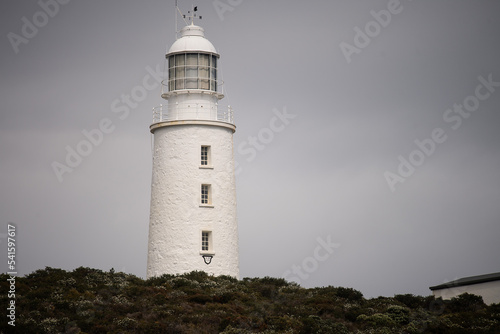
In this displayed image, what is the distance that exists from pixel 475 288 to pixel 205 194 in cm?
1199

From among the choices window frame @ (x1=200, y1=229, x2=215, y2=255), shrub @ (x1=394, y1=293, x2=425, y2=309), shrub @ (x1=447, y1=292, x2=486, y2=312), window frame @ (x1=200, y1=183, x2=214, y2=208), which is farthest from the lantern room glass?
shrub @ (x1=447, y1=292, x2=486, y2=312)

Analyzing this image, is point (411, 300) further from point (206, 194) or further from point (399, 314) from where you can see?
point (206, 194)

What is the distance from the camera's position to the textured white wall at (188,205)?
3722 centimetres

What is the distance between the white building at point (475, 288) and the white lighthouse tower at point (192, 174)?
903cm

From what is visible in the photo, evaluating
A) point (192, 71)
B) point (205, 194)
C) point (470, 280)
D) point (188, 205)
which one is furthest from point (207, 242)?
point (470, 280)

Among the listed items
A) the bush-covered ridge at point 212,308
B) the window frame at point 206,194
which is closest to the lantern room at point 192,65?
the window frame at point 206,194

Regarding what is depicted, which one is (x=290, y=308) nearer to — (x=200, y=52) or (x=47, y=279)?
(x=47, y=279)

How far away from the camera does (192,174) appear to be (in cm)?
3766

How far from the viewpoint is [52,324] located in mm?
28781

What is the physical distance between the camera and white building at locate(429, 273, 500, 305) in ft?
109

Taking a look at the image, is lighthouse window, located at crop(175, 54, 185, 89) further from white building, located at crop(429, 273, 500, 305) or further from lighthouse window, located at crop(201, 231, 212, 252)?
white building, located at crop(429, 273, 500, 305)

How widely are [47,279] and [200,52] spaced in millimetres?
11873

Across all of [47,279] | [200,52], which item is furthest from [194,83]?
[47,279]

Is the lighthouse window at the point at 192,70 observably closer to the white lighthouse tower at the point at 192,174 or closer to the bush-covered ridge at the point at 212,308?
the white lighthouse tower at the point at 192,174
